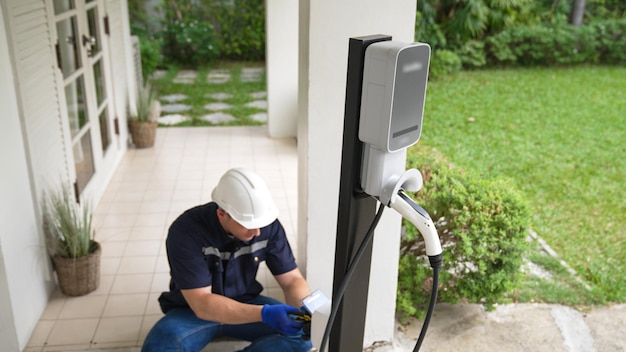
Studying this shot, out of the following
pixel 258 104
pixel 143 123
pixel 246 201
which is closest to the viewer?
pixel 246 201

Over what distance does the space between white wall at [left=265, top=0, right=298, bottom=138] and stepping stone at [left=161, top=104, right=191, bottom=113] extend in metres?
1.62

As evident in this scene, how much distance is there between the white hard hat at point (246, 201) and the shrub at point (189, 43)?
8.04 m

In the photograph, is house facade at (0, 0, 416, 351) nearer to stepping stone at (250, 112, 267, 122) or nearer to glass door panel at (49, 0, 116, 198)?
glass door panel at (49, 0, 116, 198)

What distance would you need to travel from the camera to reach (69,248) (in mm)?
3201

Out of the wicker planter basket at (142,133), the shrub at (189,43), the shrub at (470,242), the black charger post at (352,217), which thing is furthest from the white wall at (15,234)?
the shrub at (189,43)

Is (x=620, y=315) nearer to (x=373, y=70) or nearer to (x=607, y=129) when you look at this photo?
(x=373, y=70)

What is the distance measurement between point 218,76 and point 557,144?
16.8 ft

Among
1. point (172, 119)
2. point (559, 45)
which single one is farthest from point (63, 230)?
point (559, 45)

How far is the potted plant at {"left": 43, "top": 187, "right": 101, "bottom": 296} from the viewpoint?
3168mm

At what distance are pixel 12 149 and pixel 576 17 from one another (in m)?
10.0

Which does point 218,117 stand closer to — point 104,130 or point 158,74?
point 104,130

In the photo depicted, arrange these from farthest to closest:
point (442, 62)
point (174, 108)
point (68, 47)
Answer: point (442, 62) < point (174, 108) < point (68, 47)

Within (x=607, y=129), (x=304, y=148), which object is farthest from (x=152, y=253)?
(x=607, y=129)

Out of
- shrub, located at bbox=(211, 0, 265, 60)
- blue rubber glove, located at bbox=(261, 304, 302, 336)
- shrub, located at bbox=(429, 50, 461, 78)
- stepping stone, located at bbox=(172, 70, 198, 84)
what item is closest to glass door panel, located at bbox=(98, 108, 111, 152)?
blue rubber glove, located at bbox=(261, 304, 302, 336)
